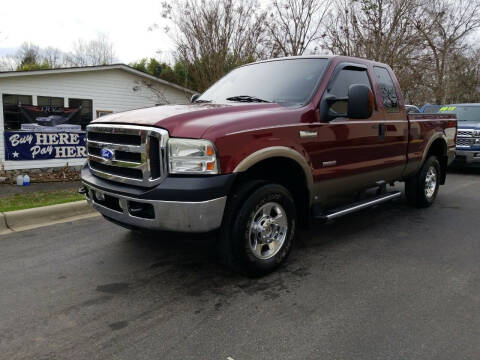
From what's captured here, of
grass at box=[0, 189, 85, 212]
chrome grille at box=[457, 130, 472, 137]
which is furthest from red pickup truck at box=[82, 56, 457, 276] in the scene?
chrome grille at box=[457, 130, 472, 137]

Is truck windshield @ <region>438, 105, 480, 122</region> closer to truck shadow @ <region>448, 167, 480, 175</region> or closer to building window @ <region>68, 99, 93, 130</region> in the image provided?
truck shadow @ <region>448, 167, 480, 175</region>

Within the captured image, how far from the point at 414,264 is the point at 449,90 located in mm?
30057

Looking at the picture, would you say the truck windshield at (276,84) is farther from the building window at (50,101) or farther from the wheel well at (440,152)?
the building window at (50,101)

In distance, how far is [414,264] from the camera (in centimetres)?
390

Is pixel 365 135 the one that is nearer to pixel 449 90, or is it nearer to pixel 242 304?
pixel 242 304

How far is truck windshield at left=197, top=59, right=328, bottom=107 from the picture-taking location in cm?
397

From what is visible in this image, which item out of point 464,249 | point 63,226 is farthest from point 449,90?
point 63,226

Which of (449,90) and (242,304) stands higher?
(449,90)

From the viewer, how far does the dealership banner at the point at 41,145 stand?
10.8 meters

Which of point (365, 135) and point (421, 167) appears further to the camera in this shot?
point (421, 167)

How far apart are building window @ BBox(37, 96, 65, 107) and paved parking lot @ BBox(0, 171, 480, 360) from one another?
30.4ft

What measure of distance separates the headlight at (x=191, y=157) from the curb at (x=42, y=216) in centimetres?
321

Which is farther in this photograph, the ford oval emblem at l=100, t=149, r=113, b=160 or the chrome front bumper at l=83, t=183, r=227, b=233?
the ford oval emblem at l=100, t=149, r=113, b=160

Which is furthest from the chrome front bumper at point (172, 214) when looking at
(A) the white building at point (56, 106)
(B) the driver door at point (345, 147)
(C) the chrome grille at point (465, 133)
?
Result: (C) the chrome grille at point (465, 133)
